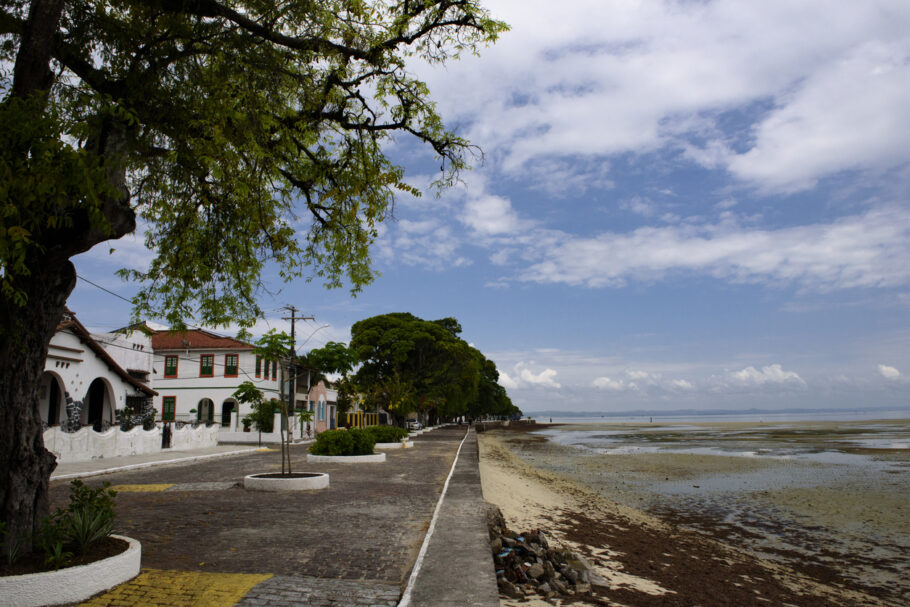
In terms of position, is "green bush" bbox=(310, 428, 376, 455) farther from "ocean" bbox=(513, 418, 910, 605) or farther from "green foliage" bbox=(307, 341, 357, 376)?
"ocean" bbox=(513, 418, 910, 605)

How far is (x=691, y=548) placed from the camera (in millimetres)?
10484

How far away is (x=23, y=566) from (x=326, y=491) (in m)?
7.17

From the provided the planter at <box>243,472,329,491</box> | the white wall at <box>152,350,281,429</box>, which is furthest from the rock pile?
the white wall at <box>152,350,281,429</box>

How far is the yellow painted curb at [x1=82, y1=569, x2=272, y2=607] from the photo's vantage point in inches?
186

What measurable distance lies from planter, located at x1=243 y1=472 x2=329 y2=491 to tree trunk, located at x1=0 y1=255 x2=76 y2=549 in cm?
662

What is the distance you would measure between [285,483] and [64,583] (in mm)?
7190

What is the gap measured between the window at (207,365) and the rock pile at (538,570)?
32.9m

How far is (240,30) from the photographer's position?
718 cm

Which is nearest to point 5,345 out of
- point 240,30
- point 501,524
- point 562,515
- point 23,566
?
point 23,566

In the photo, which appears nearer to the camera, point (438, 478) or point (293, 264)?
point (293, 264)

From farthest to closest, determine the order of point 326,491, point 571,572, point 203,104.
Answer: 1. point 326,491
2. point 571,572
3. point 203,104

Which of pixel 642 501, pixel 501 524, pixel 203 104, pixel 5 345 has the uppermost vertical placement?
pixel 203 104

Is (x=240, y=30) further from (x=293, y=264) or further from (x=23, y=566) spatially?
(x=23, y=566)

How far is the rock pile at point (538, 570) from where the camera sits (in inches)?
246
